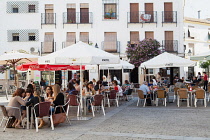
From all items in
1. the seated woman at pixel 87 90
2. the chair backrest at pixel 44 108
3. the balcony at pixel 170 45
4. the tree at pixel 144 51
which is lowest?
the chair backrest at pixel 44 108

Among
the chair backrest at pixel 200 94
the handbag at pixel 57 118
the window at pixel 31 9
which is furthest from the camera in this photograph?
the window at pixel 31 9

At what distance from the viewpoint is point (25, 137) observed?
830 centimetres

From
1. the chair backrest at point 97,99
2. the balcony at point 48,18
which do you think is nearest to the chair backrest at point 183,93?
the chair backrest at point 97,99

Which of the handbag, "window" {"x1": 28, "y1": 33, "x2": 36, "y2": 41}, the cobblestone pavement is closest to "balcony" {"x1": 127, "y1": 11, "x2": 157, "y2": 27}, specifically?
"window" {"x1": 28, "y1": 33, "x2": 36, "y2": 41}

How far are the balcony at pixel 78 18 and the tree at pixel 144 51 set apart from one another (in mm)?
5874

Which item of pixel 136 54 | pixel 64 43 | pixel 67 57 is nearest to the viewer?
pixel 67 57

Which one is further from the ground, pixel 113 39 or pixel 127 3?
pixel 127 3

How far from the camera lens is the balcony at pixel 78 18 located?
31625 millimetres

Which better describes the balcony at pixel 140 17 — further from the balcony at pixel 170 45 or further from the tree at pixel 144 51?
the tree at pixel 144 51

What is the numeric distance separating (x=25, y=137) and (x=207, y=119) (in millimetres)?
6348

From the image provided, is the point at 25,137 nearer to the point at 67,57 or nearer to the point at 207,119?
the point at 67,57

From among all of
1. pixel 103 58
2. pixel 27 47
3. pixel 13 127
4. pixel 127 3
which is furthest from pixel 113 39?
pixel 13 127

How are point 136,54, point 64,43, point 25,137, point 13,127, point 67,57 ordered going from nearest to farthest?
point 25,137 < point 13,127 < point 67,57 < point 136,54 < point 64,43

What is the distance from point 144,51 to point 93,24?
671cm
